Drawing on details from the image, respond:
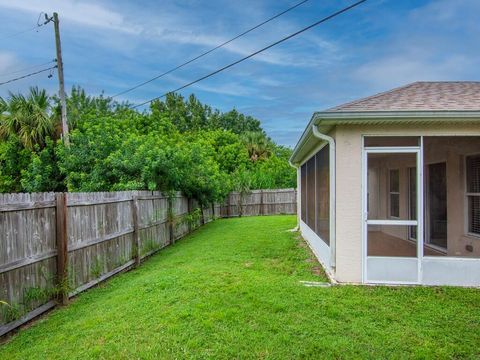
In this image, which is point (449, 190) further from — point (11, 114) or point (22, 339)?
point (11, 114)

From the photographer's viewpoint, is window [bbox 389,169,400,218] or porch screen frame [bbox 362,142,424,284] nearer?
porch screen frame [bbox 362,142,424,284]

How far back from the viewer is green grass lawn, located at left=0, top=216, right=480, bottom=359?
155 inches

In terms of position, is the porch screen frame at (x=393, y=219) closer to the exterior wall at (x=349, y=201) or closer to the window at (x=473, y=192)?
the exterior wall at (x=349, y=201)

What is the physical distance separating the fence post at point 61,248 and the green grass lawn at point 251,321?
278mm

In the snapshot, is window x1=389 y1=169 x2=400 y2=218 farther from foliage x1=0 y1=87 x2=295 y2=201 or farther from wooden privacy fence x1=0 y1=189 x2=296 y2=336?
foliage x1=0 y1=87 x2=295 y2=201

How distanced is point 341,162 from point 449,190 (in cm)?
206

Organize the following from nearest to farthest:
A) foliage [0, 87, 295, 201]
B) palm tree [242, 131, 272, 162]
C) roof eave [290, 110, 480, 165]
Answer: roof eave [290, 110, 480, 165]
foliage [0, 87, 295, 201]
palm tree [242, 131, 272, 162]

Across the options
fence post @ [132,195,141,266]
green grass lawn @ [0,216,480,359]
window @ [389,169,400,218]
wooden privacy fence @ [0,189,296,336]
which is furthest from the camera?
fence post @ [132,195,141,266]

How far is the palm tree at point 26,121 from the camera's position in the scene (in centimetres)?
1688

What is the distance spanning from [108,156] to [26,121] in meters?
8.19

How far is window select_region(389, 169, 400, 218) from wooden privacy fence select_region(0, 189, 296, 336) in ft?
17.4

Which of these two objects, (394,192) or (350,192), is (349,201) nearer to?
(350,192)

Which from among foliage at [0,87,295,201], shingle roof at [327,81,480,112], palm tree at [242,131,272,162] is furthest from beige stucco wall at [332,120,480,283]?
palm tree at [242,131,272,162]

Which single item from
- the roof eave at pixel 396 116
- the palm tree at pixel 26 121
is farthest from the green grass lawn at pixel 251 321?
the palm tree at pixel 26 121
